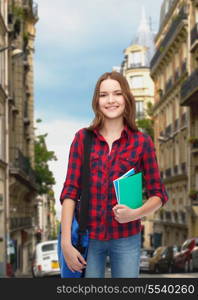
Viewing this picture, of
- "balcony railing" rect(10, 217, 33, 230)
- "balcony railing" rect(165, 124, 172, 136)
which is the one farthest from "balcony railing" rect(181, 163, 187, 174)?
"balcony railing" rect(10, 217, 33, 230)

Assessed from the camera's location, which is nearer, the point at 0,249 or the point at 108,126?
the point at 108,126

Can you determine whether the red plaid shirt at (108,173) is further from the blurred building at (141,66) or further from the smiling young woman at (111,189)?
the blurred building at (141,66)

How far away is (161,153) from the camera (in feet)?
230

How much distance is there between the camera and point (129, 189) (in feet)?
12.5

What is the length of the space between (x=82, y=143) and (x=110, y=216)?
0.44 meters

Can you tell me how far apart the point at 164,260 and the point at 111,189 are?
1147 inches

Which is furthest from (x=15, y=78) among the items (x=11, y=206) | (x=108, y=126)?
(x=108, y=126)

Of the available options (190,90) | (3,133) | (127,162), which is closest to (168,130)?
(190,90)

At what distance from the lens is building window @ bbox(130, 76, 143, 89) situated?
9981 cm

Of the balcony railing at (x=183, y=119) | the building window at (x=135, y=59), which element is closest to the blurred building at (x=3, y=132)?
the balcony railing at (x=183, y=119)

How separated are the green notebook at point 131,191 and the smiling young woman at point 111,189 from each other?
0.15 feet

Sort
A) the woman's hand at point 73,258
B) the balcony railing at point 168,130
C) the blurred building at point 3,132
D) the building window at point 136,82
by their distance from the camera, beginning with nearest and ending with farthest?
the woman's hand at point 73,258
the blurred building at point 3,132
the balcony railing at point 168,130
the building window at point 136,82

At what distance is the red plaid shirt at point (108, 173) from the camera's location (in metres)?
3.89

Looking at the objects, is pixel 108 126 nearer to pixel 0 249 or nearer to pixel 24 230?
pixel 0 249
